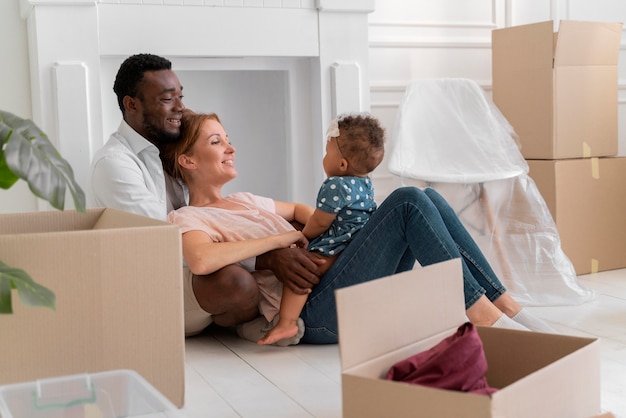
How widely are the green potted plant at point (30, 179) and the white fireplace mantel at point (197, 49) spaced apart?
148cm

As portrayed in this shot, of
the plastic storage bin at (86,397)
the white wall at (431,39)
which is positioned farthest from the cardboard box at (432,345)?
the white wall at (431,39)

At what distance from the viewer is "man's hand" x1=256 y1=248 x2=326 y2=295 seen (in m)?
2.29

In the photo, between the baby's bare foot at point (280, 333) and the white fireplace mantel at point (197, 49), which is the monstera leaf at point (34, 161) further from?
the white fireplace mantel at point (197, 49)

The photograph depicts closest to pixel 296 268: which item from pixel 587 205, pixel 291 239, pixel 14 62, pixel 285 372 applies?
pixel 291 239

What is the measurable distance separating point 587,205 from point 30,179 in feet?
8.85

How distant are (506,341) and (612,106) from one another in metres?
2.14

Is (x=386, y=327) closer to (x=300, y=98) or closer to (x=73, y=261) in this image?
(x=73, y=261)

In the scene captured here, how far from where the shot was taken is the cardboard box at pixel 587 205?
10.9ft

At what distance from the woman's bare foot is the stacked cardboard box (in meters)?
1.44

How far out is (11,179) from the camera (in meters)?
1.26

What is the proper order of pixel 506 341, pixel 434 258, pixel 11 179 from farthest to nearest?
pixel 434 258 < pixel 506 341 < pixel 11 179

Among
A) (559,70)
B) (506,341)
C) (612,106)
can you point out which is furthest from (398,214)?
(612,106)

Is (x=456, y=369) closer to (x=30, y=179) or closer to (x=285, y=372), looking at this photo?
(x=30, y=179)

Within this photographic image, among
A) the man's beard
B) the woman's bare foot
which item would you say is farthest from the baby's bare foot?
the man's beard
